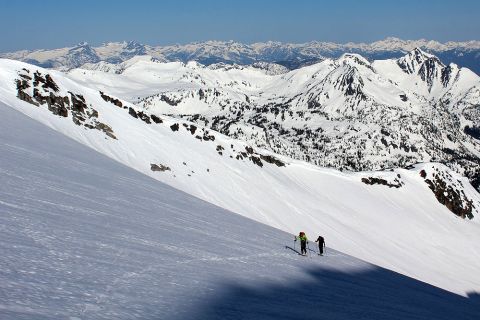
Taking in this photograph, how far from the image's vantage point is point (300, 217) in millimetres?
90750

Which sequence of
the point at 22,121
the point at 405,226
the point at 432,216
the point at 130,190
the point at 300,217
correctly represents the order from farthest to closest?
the point at 432,216 < the point at 405,226 < the point at 300,217 < the point at 22,121 < the point at 130,190

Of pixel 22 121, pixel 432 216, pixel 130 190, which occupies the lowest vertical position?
pixel 130 190

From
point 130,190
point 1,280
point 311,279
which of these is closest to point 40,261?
point 1,280

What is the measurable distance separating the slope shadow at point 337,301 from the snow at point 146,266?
0.26 feet

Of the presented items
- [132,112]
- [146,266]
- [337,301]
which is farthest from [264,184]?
[146,266]

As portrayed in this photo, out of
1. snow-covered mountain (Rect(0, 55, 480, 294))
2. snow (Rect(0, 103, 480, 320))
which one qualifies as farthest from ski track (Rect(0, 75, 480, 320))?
snow-covered mountain (Rect(0, 55, 480, 294))

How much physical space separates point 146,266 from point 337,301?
26.3 ft

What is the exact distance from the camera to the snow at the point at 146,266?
1227 cm

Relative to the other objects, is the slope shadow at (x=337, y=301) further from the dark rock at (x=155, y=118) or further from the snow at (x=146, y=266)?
the dark rock at (x=155, y=118)

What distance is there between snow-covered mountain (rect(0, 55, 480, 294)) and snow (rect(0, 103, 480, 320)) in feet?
147

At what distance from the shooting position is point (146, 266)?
1686 cm

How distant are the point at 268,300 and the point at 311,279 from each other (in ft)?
21.2

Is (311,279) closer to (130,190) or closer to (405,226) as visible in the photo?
(130,190)

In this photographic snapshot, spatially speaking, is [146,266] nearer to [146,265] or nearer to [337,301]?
[146,265]
